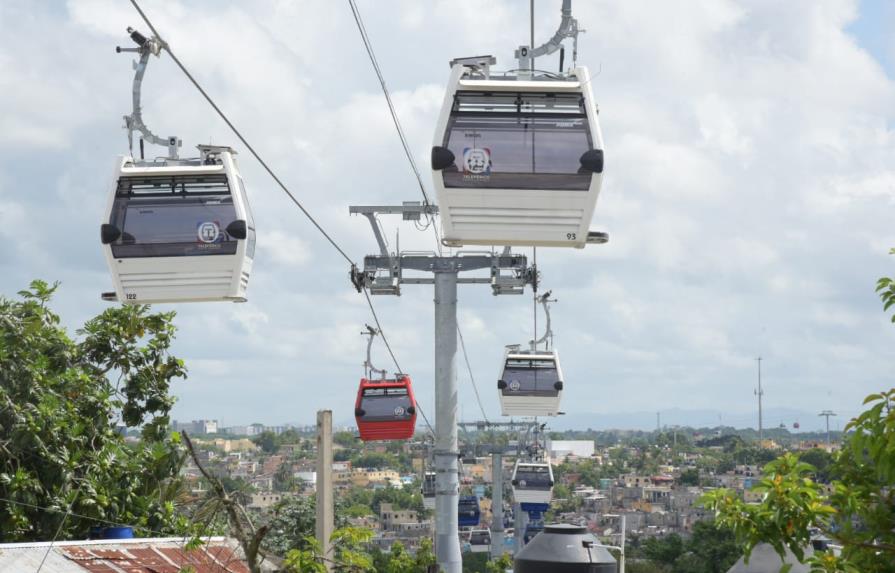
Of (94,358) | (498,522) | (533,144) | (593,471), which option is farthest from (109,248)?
(593,471)

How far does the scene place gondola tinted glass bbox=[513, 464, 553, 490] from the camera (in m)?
41.9

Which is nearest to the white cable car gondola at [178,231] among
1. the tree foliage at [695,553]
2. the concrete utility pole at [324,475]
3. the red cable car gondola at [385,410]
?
the concrete utility pole at [324,475]

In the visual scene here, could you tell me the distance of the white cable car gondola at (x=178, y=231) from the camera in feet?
34.7

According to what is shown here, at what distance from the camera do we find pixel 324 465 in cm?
A: 1385

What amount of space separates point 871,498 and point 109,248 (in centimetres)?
629

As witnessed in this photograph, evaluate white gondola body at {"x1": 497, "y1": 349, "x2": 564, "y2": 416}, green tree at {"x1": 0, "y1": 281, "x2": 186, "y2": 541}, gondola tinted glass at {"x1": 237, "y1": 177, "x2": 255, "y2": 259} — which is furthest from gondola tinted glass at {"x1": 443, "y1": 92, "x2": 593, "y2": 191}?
white gondola body at {"x1": 497, "y1": 349, "x2": 564, "y2": 416}

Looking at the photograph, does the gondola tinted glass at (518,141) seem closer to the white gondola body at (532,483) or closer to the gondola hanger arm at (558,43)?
the gondola hanger arm at (558,43)

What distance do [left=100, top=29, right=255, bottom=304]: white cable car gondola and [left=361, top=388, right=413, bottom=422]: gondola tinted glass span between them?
16448mm

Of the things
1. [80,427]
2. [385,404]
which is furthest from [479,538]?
[80,427]

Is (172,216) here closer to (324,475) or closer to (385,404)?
(324,475)

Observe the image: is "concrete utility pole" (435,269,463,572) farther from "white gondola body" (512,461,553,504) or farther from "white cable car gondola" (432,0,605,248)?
"white gondola body" (512,461,553,504)

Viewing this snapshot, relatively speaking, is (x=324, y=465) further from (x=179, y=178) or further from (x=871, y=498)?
(x=871, y=498)

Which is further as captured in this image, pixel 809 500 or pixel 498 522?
pixel 498 522

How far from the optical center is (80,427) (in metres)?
20.2
